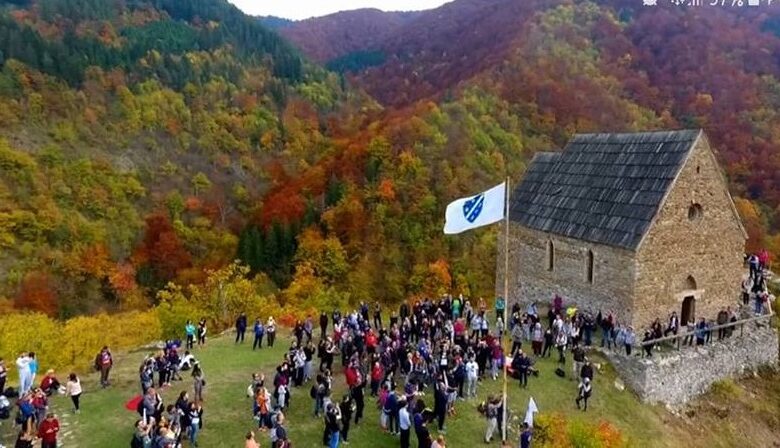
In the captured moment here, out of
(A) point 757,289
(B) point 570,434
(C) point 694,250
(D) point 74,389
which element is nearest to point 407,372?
(B) point 570,434

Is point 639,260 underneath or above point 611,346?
above

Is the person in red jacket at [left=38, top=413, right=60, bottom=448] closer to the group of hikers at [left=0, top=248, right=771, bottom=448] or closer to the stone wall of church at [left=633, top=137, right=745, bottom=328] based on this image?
the group of hikers at [left=0, top=248, right=771, bottom=448]

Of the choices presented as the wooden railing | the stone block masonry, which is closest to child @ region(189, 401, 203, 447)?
the stone block masonry

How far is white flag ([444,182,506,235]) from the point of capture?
2103 centimetres

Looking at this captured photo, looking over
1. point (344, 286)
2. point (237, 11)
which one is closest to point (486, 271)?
point (344, 286)

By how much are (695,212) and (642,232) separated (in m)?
3.41

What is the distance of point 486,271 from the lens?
248 feet

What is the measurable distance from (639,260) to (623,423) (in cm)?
699

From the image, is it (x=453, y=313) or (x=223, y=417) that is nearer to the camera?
(x=223, y=417)

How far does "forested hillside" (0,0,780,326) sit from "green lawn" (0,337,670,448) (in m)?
25.1

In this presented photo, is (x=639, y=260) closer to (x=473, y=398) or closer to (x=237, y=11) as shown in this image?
(x=473, y=398)

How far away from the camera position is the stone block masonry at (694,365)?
2539 cm

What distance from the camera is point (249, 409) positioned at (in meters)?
21.8

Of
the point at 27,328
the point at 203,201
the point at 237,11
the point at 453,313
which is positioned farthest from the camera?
the point at 237,11
